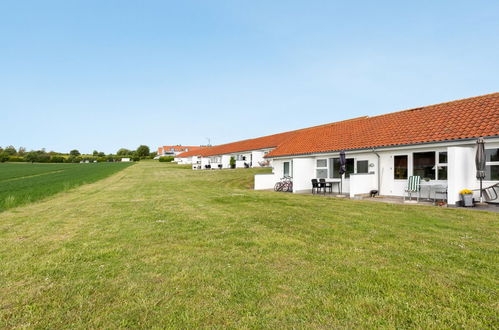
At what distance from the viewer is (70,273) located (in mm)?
4320

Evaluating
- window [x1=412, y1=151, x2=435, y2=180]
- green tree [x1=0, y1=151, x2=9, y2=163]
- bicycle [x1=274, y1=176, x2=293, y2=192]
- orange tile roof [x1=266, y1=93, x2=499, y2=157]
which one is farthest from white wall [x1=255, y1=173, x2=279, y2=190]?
green tree [x1=0, y1=151, x2=9, y2=163]

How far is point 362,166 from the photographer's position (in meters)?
15.7

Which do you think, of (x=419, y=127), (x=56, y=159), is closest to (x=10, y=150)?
(x=56, y=159)

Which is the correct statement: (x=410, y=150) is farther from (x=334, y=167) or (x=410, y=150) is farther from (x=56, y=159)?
(x=56, y=159)

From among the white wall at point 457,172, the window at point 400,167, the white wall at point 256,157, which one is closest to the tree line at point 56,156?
the white wall at point 256,157

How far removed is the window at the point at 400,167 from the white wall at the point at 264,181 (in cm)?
893

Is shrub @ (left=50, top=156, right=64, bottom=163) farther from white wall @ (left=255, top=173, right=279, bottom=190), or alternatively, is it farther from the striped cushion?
the striped cushion

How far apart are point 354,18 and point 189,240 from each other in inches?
704

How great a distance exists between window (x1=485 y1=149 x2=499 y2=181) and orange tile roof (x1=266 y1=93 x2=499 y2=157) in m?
0.85

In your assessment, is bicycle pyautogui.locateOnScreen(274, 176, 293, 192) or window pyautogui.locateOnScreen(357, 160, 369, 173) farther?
bicycle pyautogui.locateOnScreen(274, 176, 293, 192)

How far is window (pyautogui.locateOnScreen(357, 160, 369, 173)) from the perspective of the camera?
15477mm

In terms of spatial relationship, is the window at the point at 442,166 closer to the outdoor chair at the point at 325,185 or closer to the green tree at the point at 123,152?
the outdoor chair at the point at 325,185

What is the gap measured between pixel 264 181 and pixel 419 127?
34.4 ft

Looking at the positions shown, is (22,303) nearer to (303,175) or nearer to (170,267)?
(170,267)
